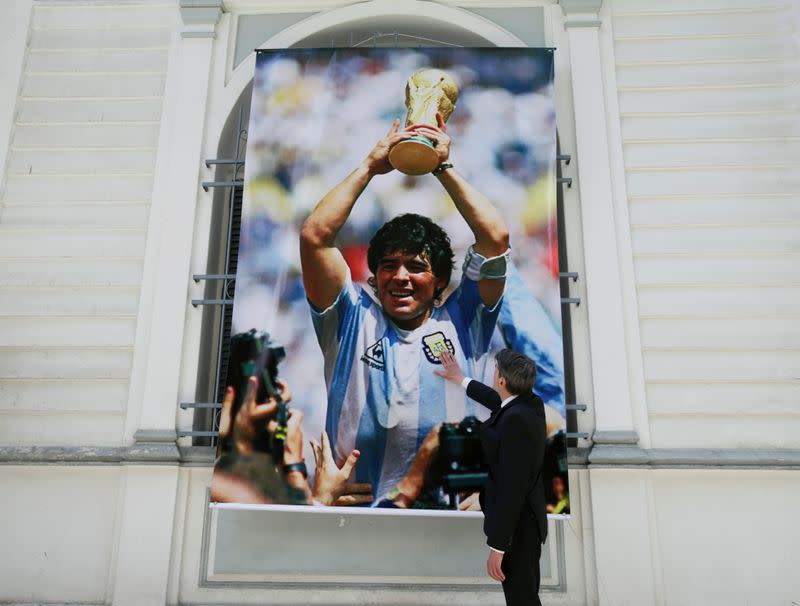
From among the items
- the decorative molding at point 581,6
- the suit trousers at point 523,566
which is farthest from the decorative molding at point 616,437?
the decorative molding at point 581,6

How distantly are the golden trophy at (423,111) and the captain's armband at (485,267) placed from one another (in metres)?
0.74

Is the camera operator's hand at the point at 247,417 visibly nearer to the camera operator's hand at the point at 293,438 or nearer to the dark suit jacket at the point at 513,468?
the camera operator's hand at the point at 293,438

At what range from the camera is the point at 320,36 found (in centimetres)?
590

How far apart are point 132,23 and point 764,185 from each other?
5136 mm

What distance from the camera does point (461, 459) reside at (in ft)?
14.6

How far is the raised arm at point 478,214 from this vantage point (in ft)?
15.6

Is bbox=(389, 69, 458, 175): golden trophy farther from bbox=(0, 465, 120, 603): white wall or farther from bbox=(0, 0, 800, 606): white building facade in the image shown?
bbox=(0, 465, 120, 603): white wall

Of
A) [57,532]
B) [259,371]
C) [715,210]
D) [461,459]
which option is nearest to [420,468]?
[461,459]

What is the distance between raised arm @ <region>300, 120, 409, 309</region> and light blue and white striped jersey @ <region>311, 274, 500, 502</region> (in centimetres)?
10

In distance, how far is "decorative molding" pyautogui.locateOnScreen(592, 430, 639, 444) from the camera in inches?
181

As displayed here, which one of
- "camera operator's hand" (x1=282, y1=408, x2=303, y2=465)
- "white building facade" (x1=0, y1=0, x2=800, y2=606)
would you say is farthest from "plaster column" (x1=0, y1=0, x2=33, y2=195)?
"camera operator's hand" (x1=282, y1=408, x2=303, y2=465)

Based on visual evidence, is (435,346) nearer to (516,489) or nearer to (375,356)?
(375,356)

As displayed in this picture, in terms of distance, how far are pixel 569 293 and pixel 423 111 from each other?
5.52 ft

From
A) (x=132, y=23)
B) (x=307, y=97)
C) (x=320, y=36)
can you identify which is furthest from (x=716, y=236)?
(x=132, y=23)
